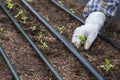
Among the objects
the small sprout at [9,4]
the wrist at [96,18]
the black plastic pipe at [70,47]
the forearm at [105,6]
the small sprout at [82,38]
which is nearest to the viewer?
the black plastic pipe at [70,47]

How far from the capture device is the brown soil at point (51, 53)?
151 inches

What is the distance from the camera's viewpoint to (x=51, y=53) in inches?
168

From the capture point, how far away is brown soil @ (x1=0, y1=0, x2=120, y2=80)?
3.84 m

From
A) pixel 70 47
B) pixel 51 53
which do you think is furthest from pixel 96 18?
pixel 51 53

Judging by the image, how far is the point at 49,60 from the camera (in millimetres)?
4094

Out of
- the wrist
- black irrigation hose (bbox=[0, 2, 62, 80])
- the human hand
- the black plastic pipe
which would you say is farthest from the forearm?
black irrigation hose (bbox=[0, 2, 62, 80])

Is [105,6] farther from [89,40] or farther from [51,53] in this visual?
[51,53]

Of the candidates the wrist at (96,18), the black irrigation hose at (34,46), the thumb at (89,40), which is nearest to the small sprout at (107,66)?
the thumb at (89,40)

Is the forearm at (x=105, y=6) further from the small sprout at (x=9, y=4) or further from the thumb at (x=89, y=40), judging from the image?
the small sprout at (x=9, y=4)

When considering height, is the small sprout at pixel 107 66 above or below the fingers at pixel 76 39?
below

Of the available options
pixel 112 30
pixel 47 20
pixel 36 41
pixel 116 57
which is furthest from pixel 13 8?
pixel 116 57

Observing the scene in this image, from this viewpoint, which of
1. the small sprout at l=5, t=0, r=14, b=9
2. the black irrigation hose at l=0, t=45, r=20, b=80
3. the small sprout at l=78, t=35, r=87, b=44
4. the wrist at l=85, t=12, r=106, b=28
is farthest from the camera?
the small sprout at l=5, t=0, r=14, b=9

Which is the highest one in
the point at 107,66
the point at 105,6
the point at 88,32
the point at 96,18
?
the point at 105,6

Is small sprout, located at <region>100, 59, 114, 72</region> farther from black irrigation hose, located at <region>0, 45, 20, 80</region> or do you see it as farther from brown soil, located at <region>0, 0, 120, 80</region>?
black irrigation hose, located at <region>0, 45, 20, 80</region>
